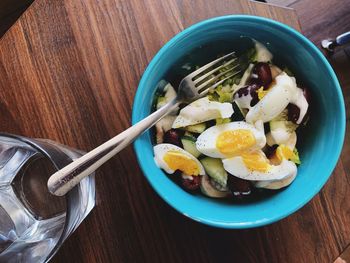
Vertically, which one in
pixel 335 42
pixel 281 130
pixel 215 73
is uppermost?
pixel 215 73

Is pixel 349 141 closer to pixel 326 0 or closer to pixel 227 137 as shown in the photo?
pixel 326 0

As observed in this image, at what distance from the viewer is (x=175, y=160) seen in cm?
78

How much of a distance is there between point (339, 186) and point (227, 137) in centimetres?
26

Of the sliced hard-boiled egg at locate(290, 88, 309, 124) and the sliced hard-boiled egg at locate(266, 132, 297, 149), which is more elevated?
the sliced hard-boiled egg at locate(290, 88, 309, 124)

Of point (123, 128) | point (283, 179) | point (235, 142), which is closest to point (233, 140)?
point (235, 142)

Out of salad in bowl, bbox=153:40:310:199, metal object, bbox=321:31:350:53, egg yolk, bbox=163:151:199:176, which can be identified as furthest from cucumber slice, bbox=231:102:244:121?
metal object, bbox=321:31:350:53

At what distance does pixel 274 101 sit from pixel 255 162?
0.34 ft

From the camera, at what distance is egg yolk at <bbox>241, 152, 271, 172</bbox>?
2.49 ft

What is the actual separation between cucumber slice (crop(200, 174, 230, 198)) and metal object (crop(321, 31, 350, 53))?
0.64 meters

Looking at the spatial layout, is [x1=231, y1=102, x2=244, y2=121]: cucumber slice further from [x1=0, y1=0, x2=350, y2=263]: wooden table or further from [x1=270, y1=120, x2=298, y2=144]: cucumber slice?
[x1=0, y1=0, x2=350, y2=263]: wooden table

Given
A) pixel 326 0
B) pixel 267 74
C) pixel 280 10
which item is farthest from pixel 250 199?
pixel 326 0

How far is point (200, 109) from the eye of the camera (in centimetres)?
78

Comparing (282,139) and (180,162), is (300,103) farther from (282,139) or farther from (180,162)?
(180,162)

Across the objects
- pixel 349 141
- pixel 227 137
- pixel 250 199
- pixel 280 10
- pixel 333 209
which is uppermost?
pixel 280 10
